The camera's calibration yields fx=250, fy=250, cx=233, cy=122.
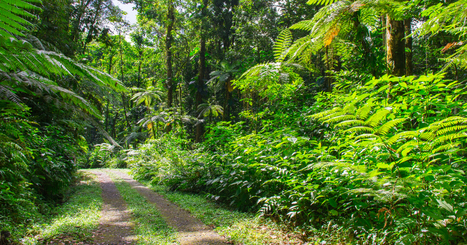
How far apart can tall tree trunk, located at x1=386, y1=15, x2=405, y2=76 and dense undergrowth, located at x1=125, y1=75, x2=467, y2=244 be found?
268 millimetres

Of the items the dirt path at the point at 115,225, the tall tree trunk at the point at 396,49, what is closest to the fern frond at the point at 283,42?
the tall tree trunk at the point at 396,49

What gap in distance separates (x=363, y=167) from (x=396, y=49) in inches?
109

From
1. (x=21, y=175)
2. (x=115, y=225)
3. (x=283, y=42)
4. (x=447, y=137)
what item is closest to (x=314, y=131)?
(x=283, y=42)

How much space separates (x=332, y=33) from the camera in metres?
4.07

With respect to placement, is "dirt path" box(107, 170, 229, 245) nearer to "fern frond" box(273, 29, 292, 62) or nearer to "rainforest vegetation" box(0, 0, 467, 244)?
"rainforest vegetation" box(0, 0, 467, 244)

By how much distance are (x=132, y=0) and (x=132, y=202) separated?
1481 cm

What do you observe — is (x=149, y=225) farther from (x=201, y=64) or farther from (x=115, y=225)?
(x=201, y=64)

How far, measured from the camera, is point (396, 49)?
4.11 m

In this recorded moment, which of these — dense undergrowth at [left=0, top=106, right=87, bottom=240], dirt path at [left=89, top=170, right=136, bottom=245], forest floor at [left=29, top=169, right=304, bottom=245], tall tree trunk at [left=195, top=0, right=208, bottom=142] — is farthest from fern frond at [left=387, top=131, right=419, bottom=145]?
tall tree trunk at [left=195, top=0, right=208, bottom=142]

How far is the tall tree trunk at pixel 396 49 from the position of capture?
410 centimetres

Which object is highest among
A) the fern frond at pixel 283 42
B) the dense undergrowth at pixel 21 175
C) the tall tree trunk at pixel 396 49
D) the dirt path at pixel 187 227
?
the fern frond at pixel 283 42

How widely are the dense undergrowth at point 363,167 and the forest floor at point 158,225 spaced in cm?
40

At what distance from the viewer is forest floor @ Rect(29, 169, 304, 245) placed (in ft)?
11.2

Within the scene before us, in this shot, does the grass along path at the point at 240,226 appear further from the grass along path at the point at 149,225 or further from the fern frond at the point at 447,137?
the fern frond at the point at 447,137
